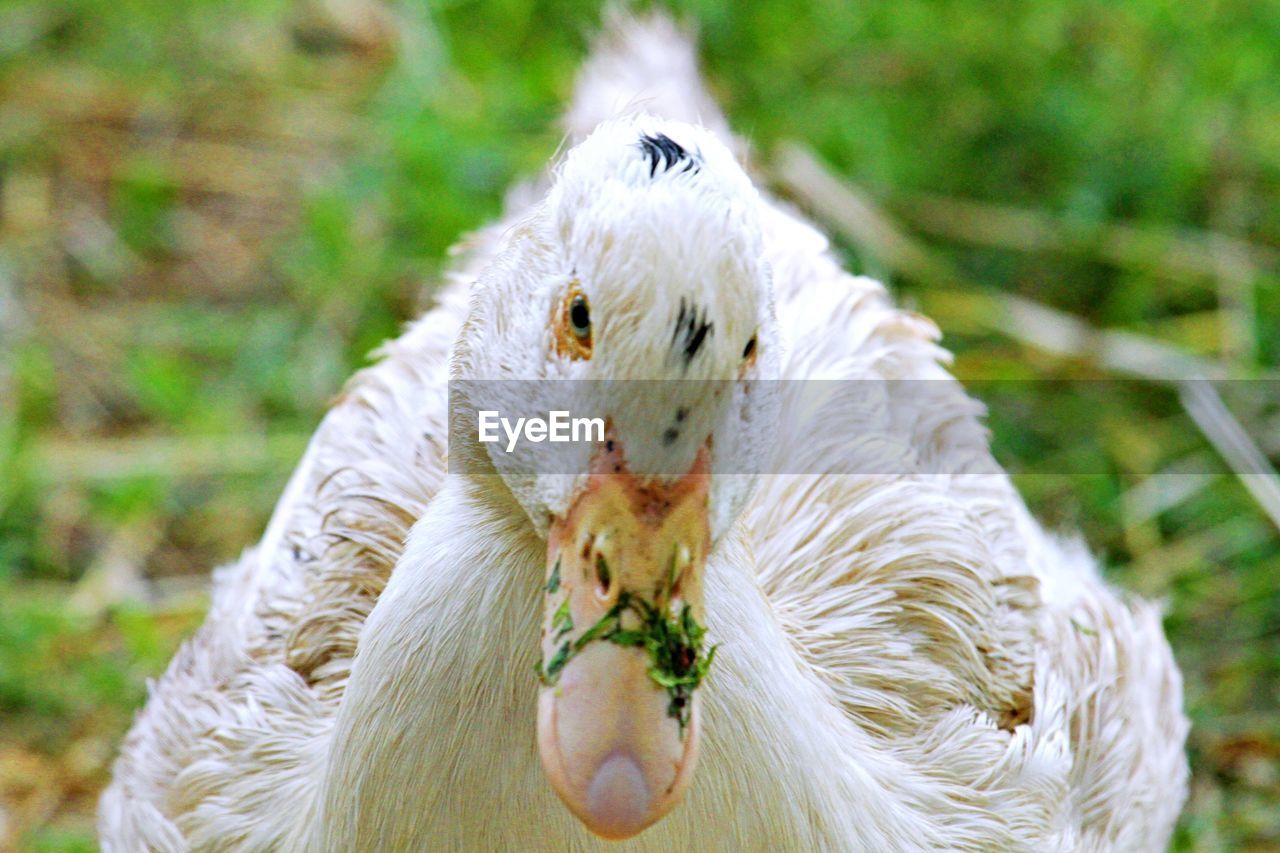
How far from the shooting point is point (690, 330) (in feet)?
4.22

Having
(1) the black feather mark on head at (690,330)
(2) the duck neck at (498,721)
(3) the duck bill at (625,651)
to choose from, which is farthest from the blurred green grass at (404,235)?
(1) the black feather mark on head at (690,330)

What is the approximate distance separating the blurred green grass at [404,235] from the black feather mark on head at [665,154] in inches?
73.0

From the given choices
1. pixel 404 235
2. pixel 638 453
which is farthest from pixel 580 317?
pixel 404 235

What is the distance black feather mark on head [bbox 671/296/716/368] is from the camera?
1.28 m

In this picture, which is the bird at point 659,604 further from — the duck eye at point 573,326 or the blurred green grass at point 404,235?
the blurred green grass at point 404,235

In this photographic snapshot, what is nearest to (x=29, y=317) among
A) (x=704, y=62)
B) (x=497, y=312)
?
(x=704, y=62)

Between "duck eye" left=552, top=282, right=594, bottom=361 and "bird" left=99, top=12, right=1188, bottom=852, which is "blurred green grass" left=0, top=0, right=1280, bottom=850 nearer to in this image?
"bird" left=99, top=12, right=1188, bottom=852

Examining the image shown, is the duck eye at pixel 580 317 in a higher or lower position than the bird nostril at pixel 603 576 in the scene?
higher

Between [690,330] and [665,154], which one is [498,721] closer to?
[690,330]

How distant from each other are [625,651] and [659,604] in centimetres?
5

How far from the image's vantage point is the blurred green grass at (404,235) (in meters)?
3.03

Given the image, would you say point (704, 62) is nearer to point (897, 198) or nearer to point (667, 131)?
point (897, 198)

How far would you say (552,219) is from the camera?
Result: 4.64ft

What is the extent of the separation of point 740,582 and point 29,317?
8.76ft
